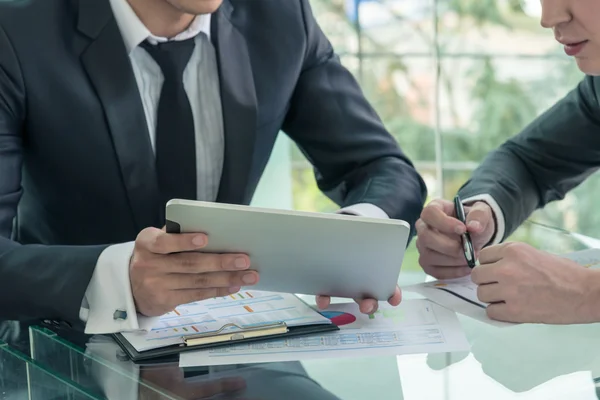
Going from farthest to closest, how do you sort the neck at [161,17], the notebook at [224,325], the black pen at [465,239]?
the neck at [161,17] → the black pen at [465,239] → the notebook at [224,325]

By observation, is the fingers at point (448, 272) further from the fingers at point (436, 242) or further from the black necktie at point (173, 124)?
the black necktie at point (173, 124)

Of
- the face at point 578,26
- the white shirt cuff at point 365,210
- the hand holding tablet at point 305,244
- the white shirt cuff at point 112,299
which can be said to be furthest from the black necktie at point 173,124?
the face at point 578,26

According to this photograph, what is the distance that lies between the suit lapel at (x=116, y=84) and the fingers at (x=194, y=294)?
1.81 feet

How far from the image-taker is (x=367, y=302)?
4.63ft

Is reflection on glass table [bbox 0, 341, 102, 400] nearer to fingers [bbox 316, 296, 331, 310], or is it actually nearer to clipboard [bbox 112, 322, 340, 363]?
clipboard [bbox 112, 322, 340, 363]

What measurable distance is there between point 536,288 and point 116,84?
92 cm

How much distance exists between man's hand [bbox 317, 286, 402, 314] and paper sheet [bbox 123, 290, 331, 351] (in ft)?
0.09

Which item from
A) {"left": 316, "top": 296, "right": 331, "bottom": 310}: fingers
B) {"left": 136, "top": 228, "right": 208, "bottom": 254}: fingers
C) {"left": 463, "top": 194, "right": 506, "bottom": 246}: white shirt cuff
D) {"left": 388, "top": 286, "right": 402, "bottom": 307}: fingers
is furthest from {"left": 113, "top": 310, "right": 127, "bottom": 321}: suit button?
{"left": 463, "top": 194, "right": 506, "bottom": 246}: white shirt cuff

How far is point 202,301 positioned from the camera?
1.48 m

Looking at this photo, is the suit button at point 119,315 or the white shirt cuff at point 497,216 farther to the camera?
the white shirt cuff at point 497,216

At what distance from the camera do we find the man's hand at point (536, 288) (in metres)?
1.36

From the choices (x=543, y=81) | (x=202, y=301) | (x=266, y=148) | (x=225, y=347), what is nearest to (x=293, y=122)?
(x=266, y=148)

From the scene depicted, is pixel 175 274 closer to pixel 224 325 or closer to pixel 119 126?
pixel 224 325

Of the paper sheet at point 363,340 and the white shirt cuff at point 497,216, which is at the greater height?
the paper sheet at point 363,340
